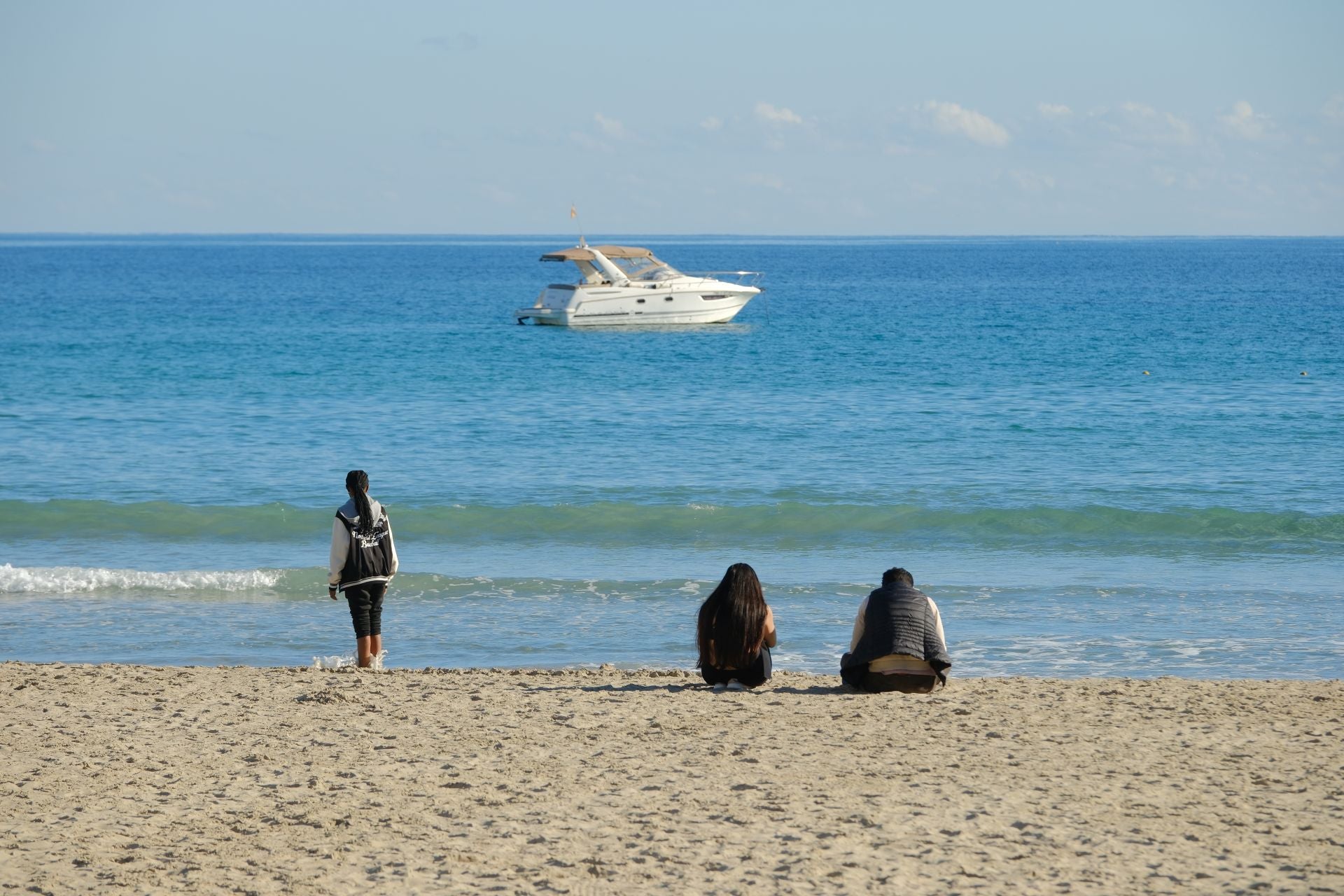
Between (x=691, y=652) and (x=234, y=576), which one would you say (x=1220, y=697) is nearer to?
(x=691, y=652)

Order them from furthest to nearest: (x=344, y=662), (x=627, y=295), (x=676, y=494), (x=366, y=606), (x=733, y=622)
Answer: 1. (x=627, y=295)
2. (x=676, y=494)
3. (x=344, y=662)
4. (x=366, y=606)
5. (x=733, y=622)

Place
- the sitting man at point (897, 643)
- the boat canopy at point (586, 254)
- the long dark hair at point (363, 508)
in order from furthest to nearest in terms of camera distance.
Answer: the boat canopy at point (586, 254), the long dark hair at point (363, 508), the sitting man at point (897, 643)

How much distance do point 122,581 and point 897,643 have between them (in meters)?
8.51

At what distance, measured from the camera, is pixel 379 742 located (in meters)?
7.31

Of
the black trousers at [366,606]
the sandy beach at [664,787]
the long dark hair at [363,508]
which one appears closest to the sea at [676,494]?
the black trousers at [366,606]

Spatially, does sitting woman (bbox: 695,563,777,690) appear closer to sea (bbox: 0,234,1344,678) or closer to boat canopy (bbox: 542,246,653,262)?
sea (bbox: 0,234,1344,678)

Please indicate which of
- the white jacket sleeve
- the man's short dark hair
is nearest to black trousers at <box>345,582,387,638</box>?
the white jacket sleeve

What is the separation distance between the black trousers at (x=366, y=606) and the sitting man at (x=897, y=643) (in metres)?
3.21

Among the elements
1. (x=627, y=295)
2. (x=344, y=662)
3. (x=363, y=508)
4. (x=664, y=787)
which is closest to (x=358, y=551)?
(x=363, y=508)

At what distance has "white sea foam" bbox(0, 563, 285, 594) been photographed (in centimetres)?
1294

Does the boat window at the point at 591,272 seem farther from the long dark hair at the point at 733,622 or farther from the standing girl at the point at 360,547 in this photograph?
the long dark hair at the point at 733,622

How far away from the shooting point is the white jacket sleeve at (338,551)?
867 centimetres

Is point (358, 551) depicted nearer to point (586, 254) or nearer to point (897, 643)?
point (897, 643)

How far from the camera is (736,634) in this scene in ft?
27.3
